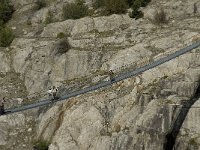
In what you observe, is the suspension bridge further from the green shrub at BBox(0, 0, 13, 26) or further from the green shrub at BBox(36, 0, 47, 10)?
the green shrub at BBox(36, 0, 47, 10)

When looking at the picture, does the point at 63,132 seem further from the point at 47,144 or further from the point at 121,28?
the point at 121,28

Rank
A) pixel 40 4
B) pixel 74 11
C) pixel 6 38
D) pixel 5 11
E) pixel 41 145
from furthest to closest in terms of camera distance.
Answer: pixel 40 4, pixel 5 11, pixel 74 11, pixel 6 38, pixel 41 145

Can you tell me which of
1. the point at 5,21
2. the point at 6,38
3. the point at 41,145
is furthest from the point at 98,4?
the point at 41,145

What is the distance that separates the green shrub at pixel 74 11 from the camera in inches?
2761

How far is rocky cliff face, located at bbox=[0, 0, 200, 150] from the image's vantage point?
46.0 meters

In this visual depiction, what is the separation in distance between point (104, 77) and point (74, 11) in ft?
60.9

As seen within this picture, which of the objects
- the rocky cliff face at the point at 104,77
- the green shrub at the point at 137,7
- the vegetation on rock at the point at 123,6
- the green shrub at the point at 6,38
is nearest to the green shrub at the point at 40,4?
the rocky cliff face at the point at 104,77

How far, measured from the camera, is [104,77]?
54.5 metres

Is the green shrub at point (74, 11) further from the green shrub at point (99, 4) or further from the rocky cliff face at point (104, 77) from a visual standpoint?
the rocky cliff face at point (104, 77)

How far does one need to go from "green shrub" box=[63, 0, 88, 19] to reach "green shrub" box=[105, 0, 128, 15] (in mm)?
4139

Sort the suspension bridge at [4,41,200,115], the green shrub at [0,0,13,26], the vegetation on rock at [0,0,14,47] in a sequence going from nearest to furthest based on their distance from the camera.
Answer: the suspension bridge at [4,41,200,115] → the vegetation on rock at [0,0,14,47] → the green shrub at [0,0,13,26]

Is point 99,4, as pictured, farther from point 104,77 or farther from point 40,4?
point 104,77

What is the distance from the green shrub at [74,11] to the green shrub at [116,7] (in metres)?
4.14

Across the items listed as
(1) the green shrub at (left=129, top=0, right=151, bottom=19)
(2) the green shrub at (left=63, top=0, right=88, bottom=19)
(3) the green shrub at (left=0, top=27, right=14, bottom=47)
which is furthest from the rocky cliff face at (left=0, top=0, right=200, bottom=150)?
(2) the green shrub at (left=63, top=0, right=88, bottom=19)
